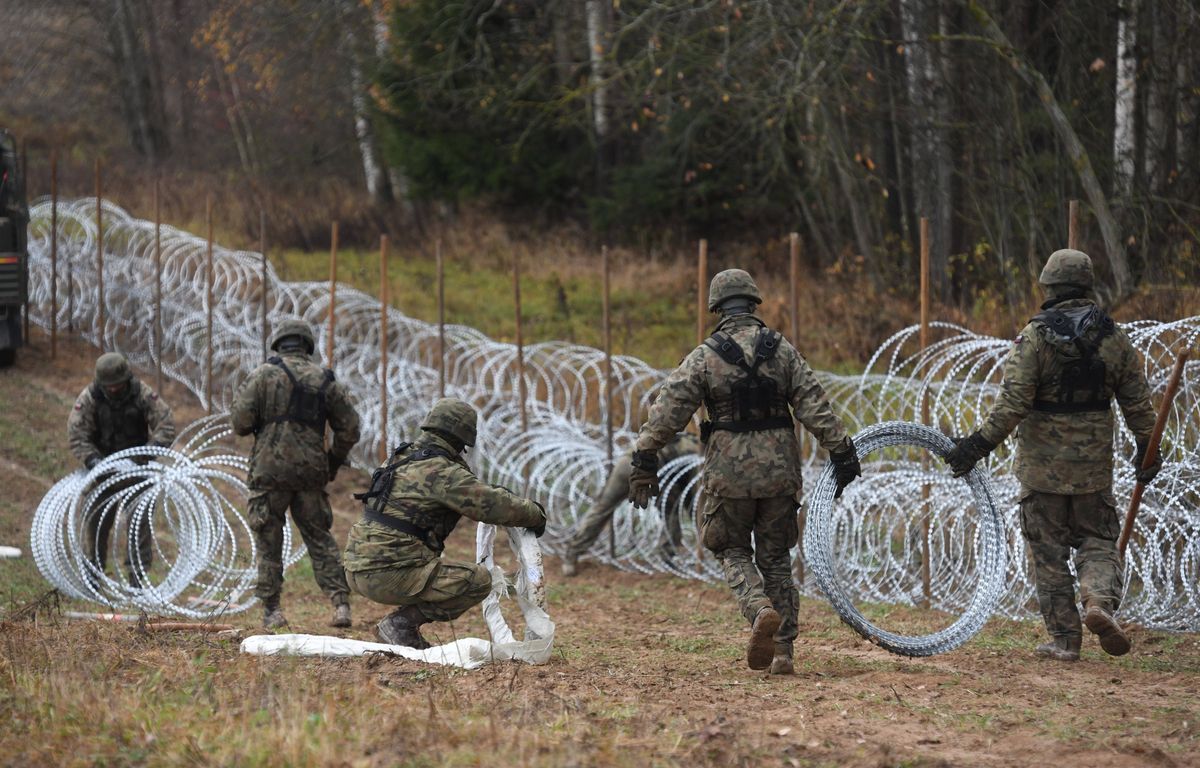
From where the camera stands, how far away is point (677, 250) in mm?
21906

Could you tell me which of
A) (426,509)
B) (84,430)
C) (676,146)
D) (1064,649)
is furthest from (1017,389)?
(676,146)

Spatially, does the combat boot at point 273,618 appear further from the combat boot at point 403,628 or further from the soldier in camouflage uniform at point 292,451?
the combat boot at point 403,628

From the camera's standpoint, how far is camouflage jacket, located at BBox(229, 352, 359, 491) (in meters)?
8.58

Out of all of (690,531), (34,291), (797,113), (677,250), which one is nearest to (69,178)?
(34,291)

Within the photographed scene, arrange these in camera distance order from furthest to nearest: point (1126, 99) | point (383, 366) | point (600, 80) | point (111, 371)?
1. point (600, 80)
2. point (1126, 99)
3. point (383, 366)
4. point (111, 371)

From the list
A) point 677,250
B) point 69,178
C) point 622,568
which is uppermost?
point 69,178

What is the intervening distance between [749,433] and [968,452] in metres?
1.31

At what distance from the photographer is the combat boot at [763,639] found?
6.41 meters

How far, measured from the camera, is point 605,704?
5.86 metres

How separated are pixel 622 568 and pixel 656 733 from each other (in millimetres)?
6265

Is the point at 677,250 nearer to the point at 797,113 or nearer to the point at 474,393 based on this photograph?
the point at 797,113

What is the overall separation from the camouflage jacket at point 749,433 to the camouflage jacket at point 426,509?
0.76 m

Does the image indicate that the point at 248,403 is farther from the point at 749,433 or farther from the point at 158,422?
the point at 749,433

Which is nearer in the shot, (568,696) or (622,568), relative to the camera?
(568,696)
